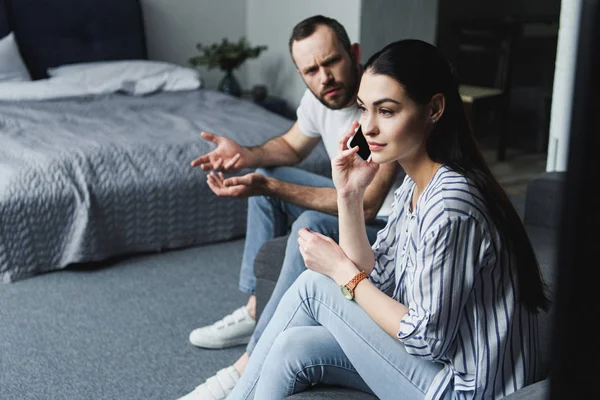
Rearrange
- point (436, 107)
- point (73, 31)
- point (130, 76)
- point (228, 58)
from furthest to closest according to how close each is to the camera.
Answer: point (228, 58)
point (73, 31)
point (130, 76)
point (436, 107)

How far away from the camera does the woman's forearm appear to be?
1.48 m

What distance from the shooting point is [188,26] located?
4.93 m

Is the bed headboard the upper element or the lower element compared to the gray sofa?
upper

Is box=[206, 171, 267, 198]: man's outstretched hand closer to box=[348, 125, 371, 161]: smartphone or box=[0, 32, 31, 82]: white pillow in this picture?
box=[348, 125, 371, 161]: smartphone

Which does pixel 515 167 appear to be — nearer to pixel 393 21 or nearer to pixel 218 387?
pixel 393 21

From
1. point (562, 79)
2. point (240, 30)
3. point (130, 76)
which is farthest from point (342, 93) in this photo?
point (240, 30)

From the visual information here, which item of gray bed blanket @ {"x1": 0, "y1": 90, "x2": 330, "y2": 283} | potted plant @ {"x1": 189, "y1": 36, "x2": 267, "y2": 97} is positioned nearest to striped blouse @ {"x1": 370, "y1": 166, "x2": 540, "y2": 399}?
gray bed blanket @ {"x1": 0, "y1": 90, "x2": 330, "y2": 283}

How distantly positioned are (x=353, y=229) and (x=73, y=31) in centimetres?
339

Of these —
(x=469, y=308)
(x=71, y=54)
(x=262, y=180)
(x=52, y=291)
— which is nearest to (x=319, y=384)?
(x=469, y=308)

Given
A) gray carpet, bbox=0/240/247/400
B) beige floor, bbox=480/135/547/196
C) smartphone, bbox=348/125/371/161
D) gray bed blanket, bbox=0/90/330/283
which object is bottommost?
gray carpet, bbox=0/240/247/400

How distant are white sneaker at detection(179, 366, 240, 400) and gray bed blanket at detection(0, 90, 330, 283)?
3.72ft

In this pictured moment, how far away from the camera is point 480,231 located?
3.97 feet

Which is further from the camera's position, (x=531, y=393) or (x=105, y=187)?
(x=105, y=187)

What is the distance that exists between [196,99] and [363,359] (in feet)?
9.46
